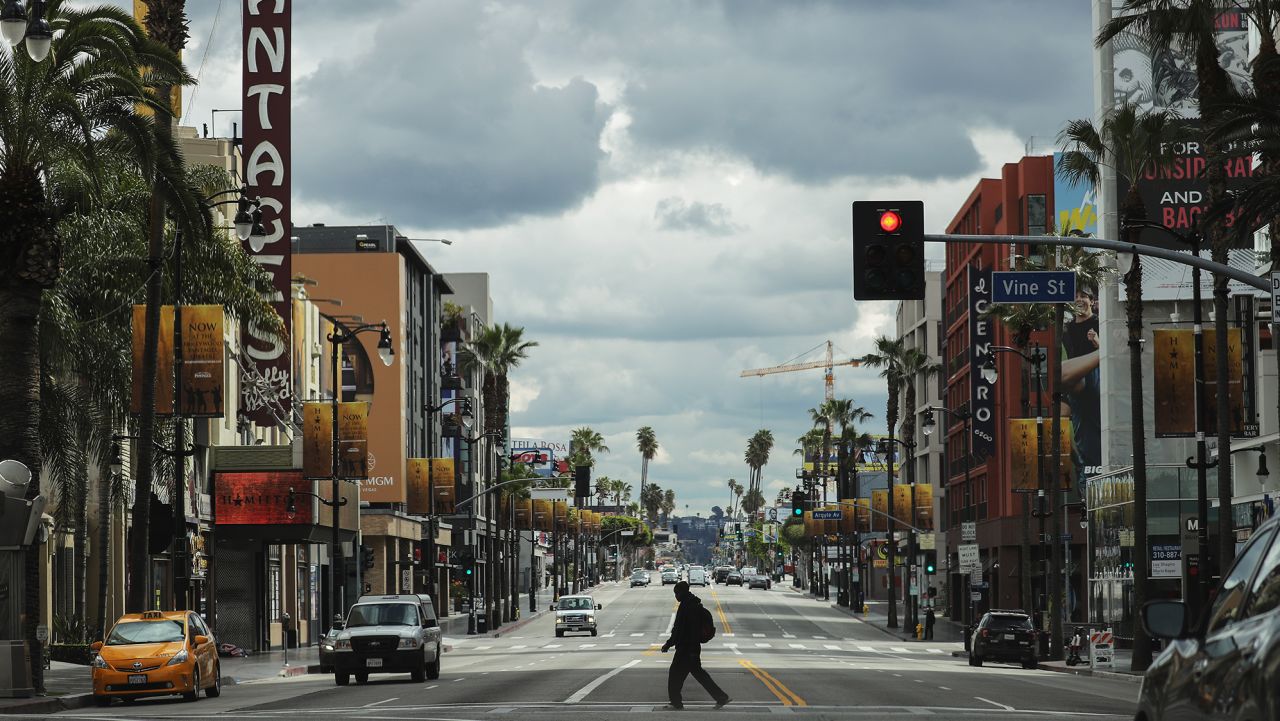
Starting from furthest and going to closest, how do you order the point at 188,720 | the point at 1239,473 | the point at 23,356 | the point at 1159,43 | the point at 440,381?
the point at 440,381
the point at 1239,473
the point at 1159,43
the point at 23,356
the point at 188,720

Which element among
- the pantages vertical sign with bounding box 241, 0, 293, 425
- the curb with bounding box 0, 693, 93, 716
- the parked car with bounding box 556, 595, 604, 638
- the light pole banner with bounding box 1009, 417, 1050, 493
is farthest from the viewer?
the parked car with bounding box 556, 595, 604, 638

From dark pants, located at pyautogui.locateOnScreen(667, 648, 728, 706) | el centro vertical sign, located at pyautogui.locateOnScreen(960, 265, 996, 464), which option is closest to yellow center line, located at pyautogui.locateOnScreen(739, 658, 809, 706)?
dark pants, located at pyautogui.locateOnScreen(667, 648, 728, 706)

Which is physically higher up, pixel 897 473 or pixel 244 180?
pixel 244 180

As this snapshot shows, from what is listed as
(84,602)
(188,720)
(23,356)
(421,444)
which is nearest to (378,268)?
(421,444)

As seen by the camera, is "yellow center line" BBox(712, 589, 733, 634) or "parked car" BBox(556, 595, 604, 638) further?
"yellow center line" BBox(712, 589, 733, 634)

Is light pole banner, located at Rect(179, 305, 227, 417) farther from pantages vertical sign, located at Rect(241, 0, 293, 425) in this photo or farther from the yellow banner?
the yellow banner

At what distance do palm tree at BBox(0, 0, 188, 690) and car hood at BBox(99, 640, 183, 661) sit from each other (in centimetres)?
119

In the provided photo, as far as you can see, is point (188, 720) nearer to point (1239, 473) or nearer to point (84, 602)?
point (84, 602)

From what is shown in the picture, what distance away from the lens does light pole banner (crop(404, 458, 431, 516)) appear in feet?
233

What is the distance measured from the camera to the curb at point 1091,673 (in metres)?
41.1

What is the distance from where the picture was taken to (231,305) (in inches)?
1620

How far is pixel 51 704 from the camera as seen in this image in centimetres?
2688

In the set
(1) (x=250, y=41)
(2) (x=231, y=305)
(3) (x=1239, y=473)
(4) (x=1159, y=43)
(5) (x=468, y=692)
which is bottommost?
(5) (x=468, y=692)

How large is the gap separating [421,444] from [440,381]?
14.7 meters
